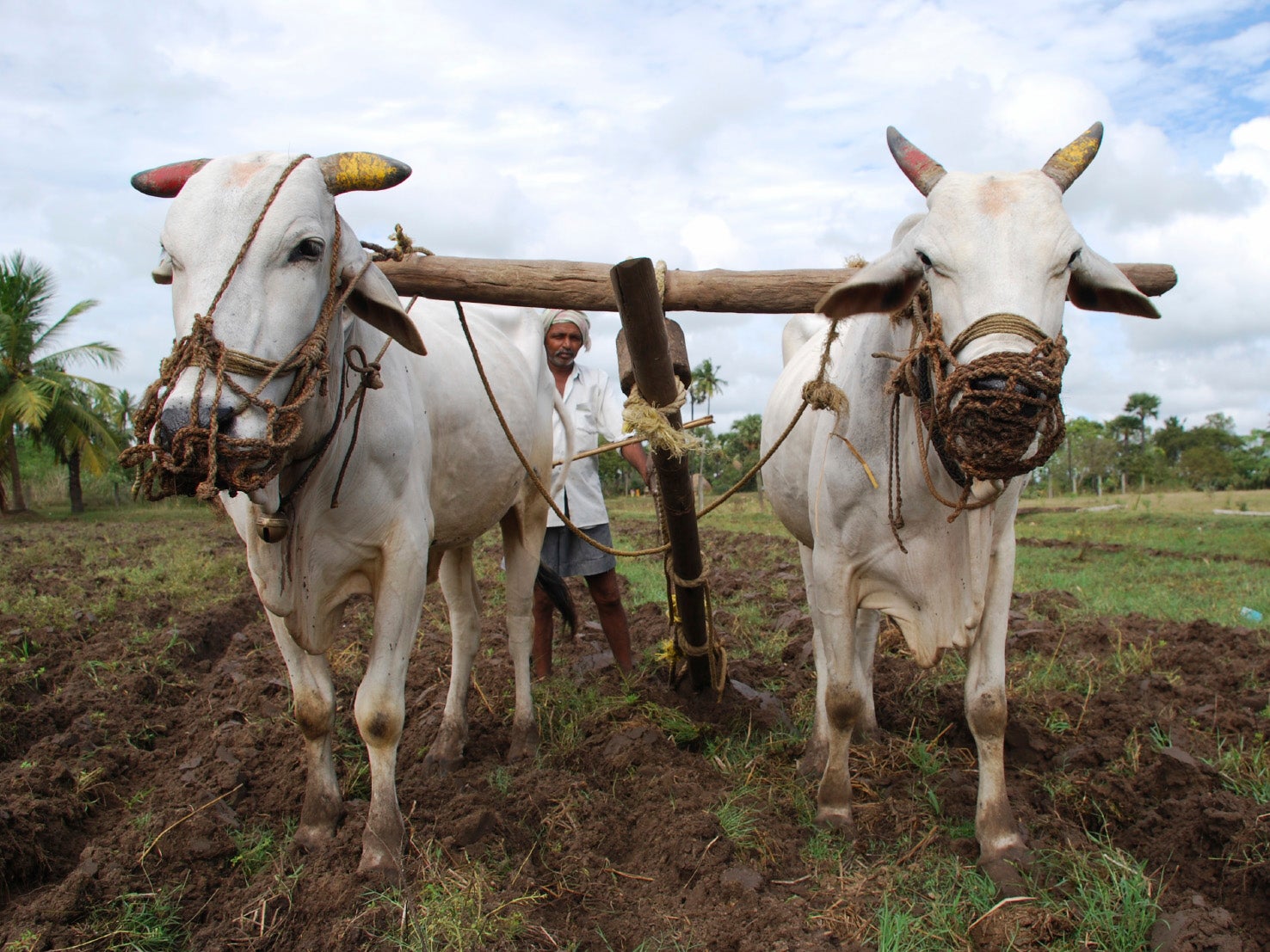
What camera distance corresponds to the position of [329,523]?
2.91 meters

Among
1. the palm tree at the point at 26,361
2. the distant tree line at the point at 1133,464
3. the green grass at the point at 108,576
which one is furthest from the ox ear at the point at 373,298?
the distant tree line at the point at 1133,464

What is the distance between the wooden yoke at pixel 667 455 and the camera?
9.41ft

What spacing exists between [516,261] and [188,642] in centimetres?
413

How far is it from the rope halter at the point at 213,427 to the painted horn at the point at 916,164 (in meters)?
1.83

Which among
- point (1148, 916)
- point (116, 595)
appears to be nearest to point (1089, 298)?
point (1148, 916)

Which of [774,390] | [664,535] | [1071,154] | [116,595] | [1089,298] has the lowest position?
[116,595]

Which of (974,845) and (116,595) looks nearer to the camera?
(974,845)

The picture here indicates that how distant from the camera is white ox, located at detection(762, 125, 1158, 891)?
7.91 feet

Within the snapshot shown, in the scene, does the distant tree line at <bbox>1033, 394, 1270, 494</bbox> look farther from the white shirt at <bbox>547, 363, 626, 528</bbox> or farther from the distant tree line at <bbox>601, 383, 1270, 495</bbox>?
the white shirt at <bbox>547, 363, 626, 528</bbox>

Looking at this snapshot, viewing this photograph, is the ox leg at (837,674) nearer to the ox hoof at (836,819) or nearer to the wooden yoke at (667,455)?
the ox hoof at (836,819)

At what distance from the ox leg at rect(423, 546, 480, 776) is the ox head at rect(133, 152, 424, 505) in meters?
1.84

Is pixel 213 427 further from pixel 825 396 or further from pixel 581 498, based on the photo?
pixel 581 498

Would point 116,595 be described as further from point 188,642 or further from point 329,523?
point 329,523

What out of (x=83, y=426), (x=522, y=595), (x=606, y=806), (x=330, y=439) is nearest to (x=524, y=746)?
(x=522, y=595)
